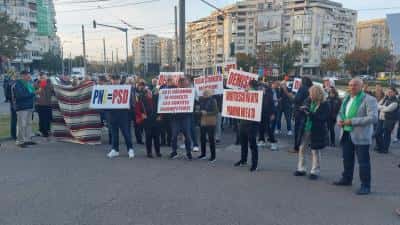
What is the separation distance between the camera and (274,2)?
371 feet

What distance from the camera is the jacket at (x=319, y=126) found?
6.31 m

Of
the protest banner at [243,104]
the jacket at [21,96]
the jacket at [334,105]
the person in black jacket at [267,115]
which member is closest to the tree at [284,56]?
the jacket at [334,105]

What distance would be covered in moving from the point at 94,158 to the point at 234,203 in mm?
4250

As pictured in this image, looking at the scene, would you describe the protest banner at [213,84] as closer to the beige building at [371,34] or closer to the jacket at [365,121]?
the jacket at [365,121]

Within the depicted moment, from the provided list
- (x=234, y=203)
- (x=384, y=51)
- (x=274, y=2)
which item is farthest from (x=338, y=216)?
(x=274, y=2)

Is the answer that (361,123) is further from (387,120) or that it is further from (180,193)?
(387,120)

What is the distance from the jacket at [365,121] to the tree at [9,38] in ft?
151

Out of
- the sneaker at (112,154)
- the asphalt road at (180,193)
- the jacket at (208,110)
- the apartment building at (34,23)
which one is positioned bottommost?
the asphalt road at (180,193)

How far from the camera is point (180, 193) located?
18.6 feet

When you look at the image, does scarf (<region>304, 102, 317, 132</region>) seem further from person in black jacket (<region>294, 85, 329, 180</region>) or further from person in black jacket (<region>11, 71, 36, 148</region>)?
person in black jacket (<region>11, 71, 36, 148</region>)

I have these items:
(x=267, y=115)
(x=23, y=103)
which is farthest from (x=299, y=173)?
(x=23, y=103)

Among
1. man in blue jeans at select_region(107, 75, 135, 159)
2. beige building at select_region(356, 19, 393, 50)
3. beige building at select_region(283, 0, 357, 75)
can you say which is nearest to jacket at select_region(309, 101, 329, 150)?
man in blue jeans at select_region(107, 75, 135, 159)

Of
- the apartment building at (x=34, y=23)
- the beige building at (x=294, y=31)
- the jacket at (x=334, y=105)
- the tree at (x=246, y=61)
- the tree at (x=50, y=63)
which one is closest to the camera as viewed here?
the jacket at (x=334, y=105)

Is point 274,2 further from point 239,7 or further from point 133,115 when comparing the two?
point 133,115
